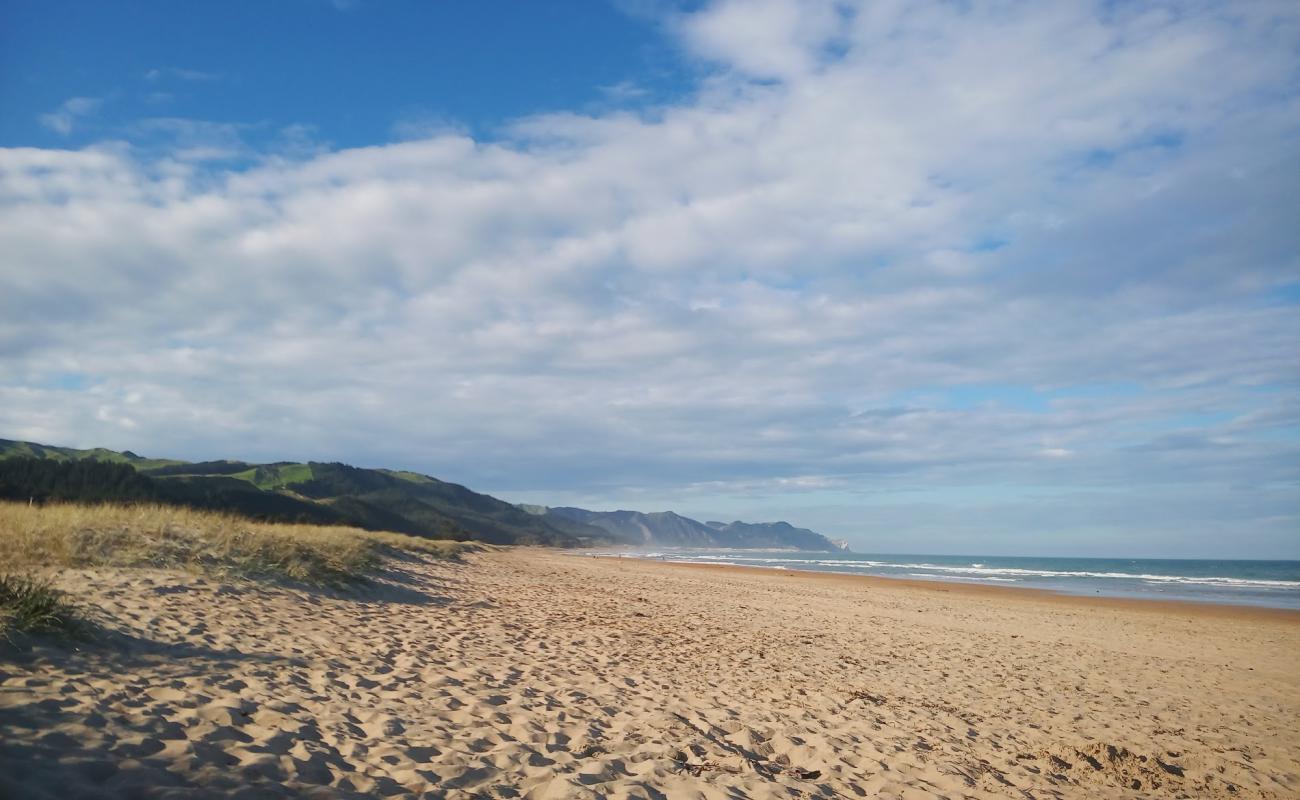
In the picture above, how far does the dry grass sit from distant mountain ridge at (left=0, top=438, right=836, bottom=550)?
21.9ft

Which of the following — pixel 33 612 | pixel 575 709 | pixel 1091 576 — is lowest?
pixel 1091 576

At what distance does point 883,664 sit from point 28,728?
36.1 feet

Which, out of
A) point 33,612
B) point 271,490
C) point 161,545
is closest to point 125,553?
point 161,545

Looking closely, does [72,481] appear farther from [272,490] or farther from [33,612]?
[33,612]

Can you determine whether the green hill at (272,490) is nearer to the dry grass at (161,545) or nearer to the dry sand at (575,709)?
the dry grass at (161,545)

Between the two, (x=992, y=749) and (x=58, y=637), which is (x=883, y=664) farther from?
(x=58, y=637)

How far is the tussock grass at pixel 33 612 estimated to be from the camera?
5785 mm

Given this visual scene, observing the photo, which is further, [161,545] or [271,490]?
[271,490]

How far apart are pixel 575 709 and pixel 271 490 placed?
59.2 metres

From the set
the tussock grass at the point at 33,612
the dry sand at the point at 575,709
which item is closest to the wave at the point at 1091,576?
the dry sand at the point at 575,709

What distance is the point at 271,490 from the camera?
5769 cm

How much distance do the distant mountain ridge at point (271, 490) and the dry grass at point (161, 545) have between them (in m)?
6.67

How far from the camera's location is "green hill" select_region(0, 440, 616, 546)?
32.2 meters

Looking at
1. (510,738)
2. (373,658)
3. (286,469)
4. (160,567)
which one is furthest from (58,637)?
(286,469)
